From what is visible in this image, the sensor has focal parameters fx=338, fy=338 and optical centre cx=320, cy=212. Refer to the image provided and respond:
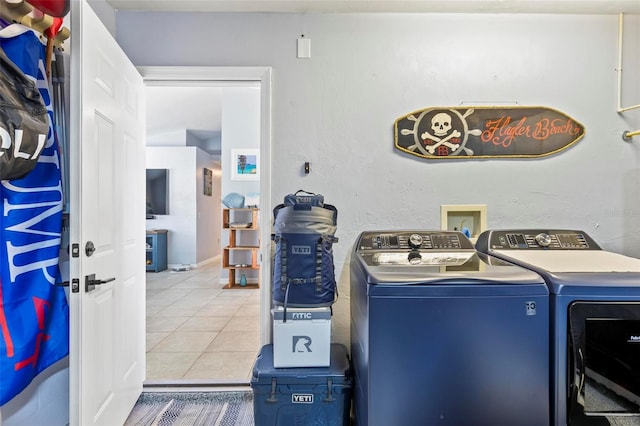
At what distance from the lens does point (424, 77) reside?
2.17m

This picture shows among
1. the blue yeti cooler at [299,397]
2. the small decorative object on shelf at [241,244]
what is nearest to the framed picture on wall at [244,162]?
the small decorative object on shelf at [241,244]

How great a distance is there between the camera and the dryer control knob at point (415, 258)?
63.9 inches

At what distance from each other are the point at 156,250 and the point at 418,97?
5702 mm

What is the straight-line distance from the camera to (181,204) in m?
6.81

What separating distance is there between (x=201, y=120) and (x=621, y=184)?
6342 millimetres

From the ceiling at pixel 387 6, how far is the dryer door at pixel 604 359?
70.6 inches

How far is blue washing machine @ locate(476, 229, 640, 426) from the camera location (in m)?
1.31

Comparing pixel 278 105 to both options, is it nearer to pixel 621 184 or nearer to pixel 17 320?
pixel 17 320

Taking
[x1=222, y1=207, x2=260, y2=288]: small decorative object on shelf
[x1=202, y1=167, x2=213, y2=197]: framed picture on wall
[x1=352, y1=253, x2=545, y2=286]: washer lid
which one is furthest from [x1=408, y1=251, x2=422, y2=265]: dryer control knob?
[x1=202, y1=167, x2=213, y2=197]: framed picture on wall

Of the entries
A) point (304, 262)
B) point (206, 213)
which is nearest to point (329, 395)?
point (304, 262)

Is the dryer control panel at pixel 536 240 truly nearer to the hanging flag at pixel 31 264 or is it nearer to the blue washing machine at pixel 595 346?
the blue washing machine at pixel 595 346

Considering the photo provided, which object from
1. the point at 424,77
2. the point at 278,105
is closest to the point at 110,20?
the point at 278,105

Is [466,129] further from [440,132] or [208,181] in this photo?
[208,181]

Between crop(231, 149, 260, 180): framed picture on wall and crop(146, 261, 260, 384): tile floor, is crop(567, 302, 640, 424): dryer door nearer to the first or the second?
crop(146, 261, 260, 384): tile floor
